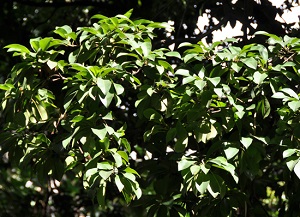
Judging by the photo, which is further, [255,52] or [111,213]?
[111,213]

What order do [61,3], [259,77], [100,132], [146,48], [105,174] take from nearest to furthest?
1. [105,174]
2. [100,132]
3. [259,77]
4. [146,48]
5. [61,3]

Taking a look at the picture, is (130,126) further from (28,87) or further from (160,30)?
(28,87)

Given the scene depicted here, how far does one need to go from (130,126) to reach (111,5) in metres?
1.56

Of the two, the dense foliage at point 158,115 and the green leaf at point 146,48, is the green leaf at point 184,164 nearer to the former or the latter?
the dense foliage at point 158,115

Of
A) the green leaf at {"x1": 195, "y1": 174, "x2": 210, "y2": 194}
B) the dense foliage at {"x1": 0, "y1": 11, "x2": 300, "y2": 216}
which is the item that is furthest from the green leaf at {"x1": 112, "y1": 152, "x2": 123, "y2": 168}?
the green leaf at {"x1": 195, "y1": 174, "x2": 210, "y2": 194}

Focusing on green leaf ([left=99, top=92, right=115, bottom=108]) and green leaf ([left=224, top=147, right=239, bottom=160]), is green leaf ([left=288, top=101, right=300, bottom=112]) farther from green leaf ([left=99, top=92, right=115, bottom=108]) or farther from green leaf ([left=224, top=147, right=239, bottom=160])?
green leaf ([left=99, top=92, right=115, bottom=108])

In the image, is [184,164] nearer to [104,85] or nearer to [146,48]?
[104,85]

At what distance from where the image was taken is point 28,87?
3.26 m

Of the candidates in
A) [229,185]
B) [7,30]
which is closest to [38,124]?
[229,185]

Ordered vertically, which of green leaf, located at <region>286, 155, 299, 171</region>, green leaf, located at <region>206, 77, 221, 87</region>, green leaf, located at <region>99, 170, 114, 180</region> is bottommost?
green leaf, located at <region>99, 170, 114, 180</region>

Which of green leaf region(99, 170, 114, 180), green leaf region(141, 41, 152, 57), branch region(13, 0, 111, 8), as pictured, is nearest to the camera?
green leaf region(99, 170, 114, 180)

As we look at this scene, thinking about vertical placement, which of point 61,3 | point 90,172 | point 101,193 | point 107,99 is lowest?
point 61,3

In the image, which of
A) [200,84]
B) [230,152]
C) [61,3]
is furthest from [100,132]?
[61,3]

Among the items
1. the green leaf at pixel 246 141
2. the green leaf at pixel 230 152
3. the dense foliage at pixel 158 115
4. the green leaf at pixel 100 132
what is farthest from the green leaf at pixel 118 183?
the green leaf at pixel 246 141
